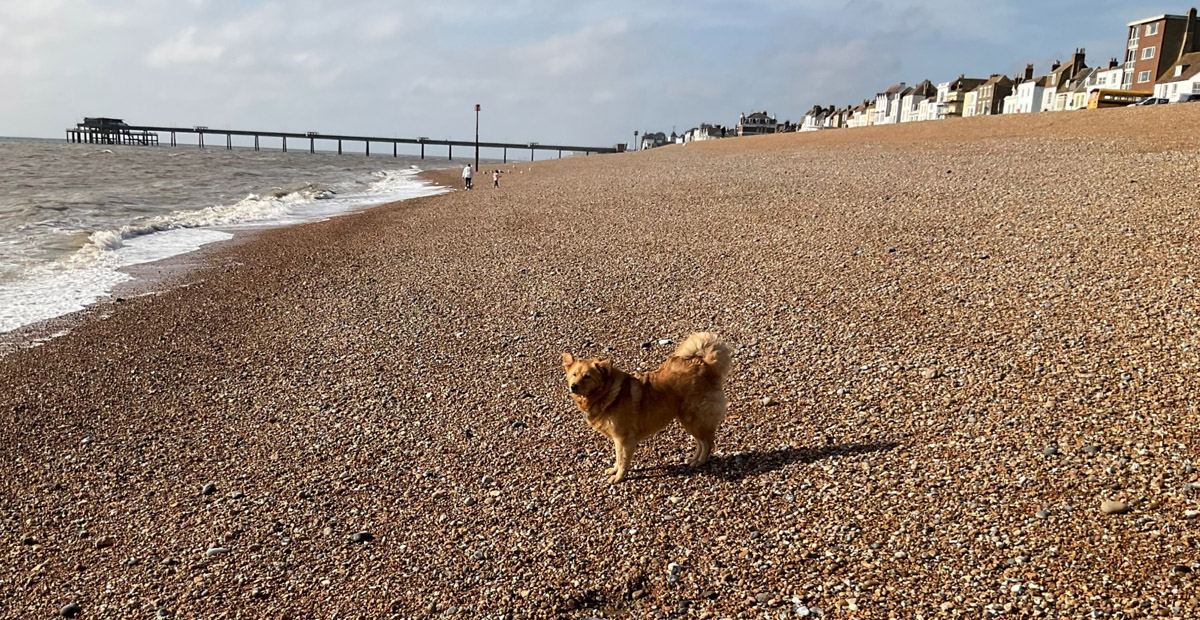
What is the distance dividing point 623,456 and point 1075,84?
75.9 m

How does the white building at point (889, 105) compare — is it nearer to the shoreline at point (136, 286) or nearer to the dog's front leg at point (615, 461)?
the shoreline at point (136, 286)

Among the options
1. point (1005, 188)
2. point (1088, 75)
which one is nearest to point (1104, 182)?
point (1005, 188)

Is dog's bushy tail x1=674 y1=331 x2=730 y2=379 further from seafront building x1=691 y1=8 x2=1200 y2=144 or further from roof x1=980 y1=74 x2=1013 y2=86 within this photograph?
roof x1=980 y1=74 x2=1013 y2=86

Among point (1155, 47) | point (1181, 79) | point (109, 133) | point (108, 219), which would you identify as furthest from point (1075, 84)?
point (109, 133)

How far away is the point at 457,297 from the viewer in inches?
394

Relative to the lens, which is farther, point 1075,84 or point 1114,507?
point 1075,84

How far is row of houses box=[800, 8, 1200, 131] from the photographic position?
52.6 m

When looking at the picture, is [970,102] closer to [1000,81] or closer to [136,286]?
[1000,81]

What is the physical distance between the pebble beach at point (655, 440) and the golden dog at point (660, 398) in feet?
1.09

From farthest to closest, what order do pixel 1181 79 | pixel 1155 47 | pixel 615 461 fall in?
pixel 1155 47
pixel 1181 79
pixel 615 461

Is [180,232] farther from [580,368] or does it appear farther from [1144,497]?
[1144,497]

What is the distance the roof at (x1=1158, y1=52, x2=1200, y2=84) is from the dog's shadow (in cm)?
5956

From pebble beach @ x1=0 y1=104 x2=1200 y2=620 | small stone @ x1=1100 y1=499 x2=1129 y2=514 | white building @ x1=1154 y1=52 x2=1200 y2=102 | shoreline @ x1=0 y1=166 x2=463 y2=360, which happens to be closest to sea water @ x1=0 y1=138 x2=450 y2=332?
shoreline @ x1=0 y1=166 x2=463 y2=360

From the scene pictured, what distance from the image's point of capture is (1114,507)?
3.74m
